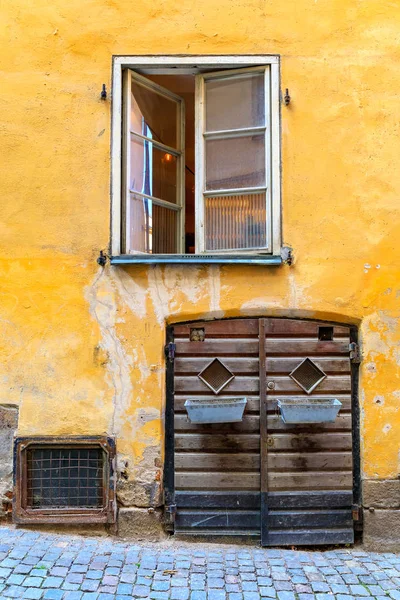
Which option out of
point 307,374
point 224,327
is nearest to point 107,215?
point 224,327

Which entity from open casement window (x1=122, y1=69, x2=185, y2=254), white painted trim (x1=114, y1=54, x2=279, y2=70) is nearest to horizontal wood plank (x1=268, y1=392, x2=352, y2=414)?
open casement window (x1=122, y1=69, x2=185, y2=254)

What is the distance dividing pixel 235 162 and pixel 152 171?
0.80 metres

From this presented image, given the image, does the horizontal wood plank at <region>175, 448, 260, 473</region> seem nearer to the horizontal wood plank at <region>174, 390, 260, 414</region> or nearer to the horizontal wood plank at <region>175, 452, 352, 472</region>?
the horizontal wood plank at <region>175, 452, 352, 472</region>

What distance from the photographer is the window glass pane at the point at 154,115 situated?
4340mm

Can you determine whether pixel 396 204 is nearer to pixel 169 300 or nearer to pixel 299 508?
pixel 169 300

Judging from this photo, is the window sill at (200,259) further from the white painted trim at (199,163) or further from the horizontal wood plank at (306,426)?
the horizontal wood plank at (306,426)

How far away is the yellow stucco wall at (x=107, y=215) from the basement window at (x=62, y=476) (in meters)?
0.13

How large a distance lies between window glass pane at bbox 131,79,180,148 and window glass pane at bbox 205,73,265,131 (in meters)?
0.45

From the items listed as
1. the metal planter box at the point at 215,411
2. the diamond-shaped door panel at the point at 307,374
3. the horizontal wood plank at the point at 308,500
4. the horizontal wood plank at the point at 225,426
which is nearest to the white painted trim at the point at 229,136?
the diamond-shaped door panel at the point at 307,374

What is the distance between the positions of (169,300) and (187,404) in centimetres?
89

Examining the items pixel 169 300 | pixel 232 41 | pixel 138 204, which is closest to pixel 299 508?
pixel 169 300

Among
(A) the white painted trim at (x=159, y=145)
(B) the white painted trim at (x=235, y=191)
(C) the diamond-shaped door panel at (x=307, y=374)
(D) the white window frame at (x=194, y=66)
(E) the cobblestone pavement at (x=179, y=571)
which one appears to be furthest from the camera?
(A) the white painted trim at (x=159, y=145)

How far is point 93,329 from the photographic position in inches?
159

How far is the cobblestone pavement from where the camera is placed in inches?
128
